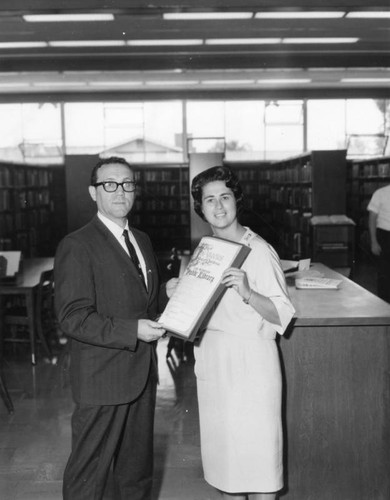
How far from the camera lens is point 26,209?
1162 centimetres

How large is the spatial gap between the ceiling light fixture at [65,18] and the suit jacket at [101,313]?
669 cm

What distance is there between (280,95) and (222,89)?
4.79 feet

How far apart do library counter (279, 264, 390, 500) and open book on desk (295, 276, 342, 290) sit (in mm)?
934

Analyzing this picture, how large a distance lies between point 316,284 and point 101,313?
191 centimetres

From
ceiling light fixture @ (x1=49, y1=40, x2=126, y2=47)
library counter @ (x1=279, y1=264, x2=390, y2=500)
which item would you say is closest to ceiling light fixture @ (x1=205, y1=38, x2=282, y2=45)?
ceiling light fixture @ (x1=49, y1=40, x2=126, y2=47)

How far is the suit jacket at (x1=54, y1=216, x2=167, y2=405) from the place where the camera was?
208 cm

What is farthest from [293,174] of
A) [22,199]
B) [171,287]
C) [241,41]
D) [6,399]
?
[171,287]

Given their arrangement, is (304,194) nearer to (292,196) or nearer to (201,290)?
(292,196)

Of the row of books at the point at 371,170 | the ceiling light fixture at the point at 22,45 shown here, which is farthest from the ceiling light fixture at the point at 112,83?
the row of books at the point at 371,170

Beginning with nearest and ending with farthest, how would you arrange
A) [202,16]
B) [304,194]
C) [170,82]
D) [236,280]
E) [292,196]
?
[236,280], [202,16], [304,194], [292,196], [170,82]

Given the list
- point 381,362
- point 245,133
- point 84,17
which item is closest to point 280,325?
point 381,362

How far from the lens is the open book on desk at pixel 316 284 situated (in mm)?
3687

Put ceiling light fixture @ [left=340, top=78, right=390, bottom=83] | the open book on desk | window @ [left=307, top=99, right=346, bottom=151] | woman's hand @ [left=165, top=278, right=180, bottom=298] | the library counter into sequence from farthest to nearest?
window @ [left=307, top=99, right=346, bottom=151]
ceiling light fixture @ [left=340, top=78, right=390, bottom=83]
the open book on desk
the library counter
woman's hand @ [left=165, top=278, right=180, bottom=298]

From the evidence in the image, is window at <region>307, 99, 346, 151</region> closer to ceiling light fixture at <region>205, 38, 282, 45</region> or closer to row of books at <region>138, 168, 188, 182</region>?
row of books at <region>138, 168, 188, 182</region>
